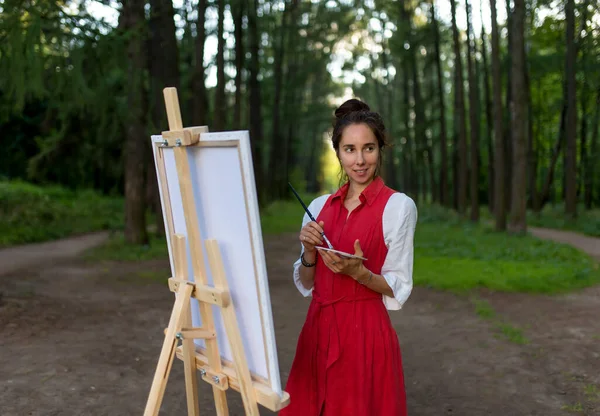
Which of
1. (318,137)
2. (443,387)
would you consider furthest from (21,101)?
(318,137)

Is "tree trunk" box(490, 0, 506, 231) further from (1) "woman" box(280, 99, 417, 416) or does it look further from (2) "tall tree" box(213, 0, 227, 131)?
(1) "woman" box(280, 99, 417, 416)

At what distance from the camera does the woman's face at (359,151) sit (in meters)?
2.84

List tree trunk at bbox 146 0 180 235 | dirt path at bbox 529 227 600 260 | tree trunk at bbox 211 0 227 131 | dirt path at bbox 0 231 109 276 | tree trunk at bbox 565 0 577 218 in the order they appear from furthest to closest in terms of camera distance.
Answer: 1. tree trunk at bbox 565 0 577 218
2. tree trunk at bbox 211 0 227 131
3. dirt path at bbox 529 227 600 260
4. tree trunk at bbox 146 0 180 235
5. dirt path at bbox 0 231 109 276

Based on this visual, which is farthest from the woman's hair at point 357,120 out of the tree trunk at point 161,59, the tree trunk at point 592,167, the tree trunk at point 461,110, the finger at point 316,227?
the tree trunk at point 592,167

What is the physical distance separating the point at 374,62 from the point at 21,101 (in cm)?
2867

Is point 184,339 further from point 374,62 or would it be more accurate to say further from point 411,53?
point 374,62

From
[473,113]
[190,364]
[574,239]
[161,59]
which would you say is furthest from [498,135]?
[190,364]

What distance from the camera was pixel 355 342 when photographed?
112 inches

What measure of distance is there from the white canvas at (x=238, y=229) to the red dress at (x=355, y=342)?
342 mm

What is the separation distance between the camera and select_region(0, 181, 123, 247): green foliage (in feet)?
55.0

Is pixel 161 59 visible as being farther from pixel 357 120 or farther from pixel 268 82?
pixel 268 82

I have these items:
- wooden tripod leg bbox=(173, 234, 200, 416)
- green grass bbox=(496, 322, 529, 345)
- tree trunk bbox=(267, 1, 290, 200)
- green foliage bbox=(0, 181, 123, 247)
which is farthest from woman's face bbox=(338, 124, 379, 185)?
tree trunk bbox=(267, 1, 290, 200)

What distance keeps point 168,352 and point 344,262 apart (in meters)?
0.88

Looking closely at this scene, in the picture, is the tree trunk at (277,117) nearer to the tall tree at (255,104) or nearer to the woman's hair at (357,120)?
the tall tree at (255,104)
